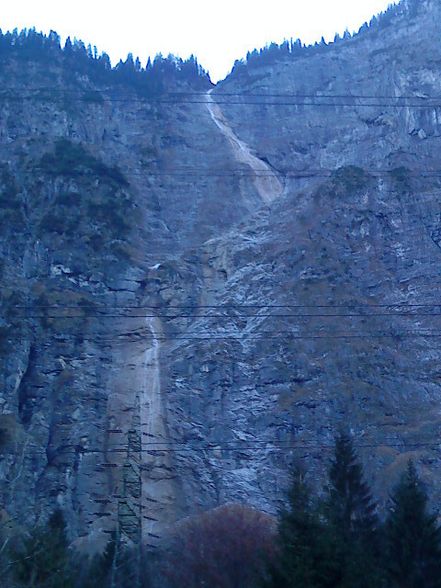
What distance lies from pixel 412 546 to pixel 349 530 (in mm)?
3314

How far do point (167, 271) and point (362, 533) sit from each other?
3230 cm

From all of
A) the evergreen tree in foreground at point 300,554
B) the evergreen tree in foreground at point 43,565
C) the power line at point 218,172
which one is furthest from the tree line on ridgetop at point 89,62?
the evergreen tree in foreground at point 300,554

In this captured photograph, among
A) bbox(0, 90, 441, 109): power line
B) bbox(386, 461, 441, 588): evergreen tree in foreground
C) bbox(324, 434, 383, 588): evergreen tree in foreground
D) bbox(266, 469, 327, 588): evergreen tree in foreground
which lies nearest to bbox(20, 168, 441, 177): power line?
bbox(0, 90, 441, 109): power line

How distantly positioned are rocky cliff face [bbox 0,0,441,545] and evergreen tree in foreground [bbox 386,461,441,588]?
807cm

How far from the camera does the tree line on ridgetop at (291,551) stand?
1702cm

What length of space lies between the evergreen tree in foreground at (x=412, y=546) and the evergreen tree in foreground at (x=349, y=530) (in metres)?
0.52

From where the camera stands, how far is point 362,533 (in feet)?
75.6

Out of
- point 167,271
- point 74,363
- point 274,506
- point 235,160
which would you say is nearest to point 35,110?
point 235,160

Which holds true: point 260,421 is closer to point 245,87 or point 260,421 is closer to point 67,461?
point 67,461

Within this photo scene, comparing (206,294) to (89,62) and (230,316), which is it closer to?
(230,316)

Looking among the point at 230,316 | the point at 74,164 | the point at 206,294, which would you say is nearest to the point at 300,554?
the point at 230,316

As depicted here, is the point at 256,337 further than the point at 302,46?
No

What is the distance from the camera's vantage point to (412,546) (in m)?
20.2

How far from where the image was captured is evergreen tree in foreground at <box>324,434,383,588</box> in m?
17.0
